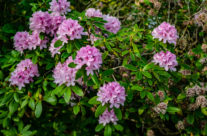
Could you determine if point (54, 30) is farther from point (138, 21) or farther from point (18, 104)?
point (138, 21)

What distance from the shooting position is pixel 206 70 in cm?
220

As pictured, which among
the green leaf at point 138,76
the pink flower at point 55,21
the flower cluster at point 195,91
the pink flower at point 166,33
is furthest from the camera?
the flower cluster at point 195,91

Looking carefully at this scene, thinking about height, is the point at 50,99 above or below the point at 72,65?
below

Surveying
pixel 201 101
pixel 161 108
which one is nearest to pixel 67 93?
pixel 161 108

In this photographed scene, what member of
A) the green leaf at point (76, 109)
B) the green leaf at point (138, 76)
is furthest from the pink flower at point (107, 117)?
the green leaf at point (138, 76)

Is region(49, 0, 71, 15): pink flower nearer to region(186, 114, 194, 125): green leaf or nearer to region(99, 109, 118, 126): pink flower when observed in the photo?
region(99, 109, 118, 126): pink flower

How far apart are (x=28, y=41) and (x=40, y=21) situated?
0.92 ft

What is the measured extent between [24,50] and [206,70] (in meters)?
1.89

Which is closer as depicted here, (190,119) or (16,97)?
(16,97)

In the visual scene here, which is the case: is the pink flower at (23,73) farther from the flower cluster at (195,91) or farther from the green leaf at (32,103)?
the flower cluster at (195,91)

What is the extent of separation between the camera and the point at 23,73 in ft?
6.25

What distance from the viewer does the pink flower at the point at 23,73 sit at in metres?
1.89

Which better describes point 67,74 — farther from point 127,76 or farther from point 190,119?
point 190,119

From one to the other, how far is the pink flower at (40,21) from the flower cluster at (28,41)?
10 cm
